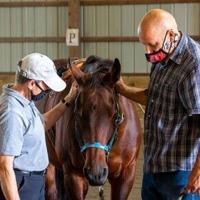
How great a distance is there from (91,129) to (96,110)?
0.12 m

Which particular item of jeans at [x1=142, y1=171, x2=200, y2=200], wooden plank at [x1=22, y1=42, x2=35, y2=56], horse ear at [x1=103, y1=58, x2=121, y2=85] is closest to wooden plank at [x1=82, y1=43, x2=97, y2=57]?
wooden plank at [x1=22, y1=42, x2=35, y2=56]

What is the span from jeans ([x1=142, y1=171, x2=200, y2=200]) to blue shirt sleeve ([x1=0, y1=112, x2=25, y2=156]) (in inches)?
30.3

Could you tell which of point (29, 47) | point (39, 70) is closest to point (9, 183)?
point (39, 70)

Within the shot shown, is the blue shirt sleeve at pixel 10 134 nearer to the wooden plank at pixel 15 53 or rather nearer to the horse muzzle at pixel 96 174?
the horse muzzle at pixel 96 174

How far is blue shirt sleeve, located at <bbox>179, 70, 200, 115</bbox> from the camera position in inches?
105

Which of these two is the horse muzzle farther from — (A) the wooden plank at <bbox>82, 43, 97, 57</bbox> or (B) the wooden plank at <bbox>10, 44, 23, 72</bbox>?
(B) the wooden plank at <bbox>10, 44, 23, 72</bbox>

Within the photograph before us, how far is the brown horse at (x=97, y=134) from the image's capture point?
3.41 metres

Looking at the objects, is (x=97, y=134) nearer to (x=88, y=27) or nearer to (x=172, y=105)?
(x=172, y=105)

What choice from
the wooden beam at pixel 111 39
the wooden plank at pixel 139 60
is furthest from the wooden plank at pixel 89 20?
the wooden plank at pixel 139 60

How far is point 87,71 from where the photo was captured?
150 inches

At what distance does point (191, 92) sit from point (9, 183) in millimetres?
956

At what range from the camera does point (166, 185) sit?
2.92 m

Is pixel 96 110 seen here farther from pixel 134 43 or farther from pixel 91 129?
pixel 134 43

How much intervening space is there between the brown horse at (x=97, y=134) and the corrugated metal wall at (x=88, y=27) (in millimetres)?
6131
